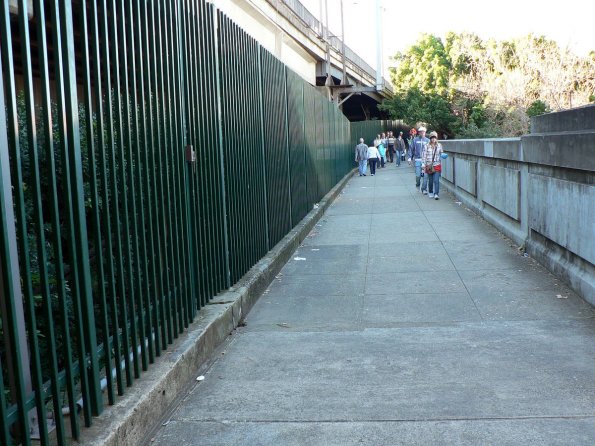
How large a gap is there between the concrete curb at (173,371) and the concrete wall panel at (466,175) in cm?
817

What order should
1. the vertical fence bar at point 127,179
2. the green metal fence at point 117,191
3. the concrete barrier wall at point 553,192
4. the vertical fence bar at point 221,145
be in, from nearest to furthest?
the green metal fence at point 117,191, the vertical fence bar at point 127,179, the vertical fence bar at point 221,145, the concrete barrier wall at point 553,192

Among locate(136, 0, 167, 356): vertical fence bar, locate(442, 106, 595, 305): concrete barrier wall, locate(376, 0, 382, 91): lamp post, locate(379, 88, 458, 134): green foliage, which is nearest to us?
locate(136, 0, 167, 356): vertical fence bar

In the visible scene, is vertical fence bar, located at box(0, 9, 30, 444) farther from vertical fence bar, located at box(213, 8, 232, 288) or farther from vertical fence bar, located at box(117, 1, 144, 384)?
vertical fence bar, located at box(213, 8, 232, 288)

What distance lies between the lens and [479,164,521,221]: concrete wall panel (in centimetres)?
1049

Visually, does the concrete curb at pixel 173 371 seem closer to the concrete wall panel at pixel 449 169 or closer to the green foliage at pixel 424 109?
the concrete wall panel at pixel 449 169

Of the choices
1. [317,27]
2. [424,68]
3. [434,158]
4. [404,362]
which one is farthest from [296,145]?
[424,68]

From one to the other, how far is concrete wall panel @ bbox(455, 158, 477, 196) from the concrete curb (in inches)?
322

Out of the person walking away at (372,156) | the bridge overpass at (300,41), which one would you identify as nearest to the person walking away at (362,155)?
the person walking away at (372,156)

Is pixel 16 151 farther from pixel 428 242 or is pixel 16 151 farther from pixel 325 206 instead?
pixel 325 206

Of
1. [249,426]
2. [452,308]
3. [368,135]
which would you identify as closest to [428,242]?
[452,308]

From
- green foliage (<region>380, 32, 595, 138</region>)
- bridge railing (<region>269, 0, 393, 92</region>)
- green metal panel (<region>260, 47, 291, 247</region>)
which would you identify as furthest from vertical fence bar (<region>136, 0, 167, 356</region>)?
green foliage (<region>380, 32, 595, 138</region>)

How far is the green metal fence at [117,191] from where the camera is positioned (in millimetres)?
3160

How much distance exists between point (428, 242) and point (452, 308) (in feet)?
14.5

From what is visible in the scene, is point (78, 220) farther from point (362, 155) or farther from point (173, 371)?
point (362, 155)
